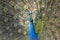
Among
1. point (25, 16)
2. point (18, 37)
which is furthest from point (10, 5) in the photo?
point (18, 37)

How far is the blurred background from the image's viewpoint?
3.77 m

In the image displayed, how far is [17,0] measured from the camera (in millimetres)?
3926

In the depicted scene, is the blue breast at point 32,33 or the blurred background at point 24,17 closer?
the blue breast at point 32,33

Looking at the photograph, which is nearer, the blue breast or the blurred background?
the blue breast

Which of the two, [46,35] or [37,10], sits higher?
[37,10]

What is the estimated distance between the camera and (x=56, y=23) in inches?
151

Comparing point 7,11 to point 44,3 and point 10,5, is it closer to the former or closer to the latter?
point 10,5

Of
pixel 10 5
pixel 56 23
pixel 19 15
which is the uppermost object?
pixel 10 5

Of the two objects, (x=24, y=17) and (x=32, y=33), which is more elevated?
(x=24, y=17)

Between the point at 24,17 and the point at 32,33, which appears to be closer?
the point at 32,33

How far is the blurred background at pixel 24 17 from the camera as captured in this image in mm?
3773

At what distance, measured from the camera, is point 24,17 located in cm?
383

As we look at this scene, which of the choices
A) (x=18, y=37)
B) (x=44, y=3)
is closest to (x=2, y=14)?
(x=18, y=37)

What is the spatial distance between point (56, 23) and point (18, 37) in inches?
35.5
